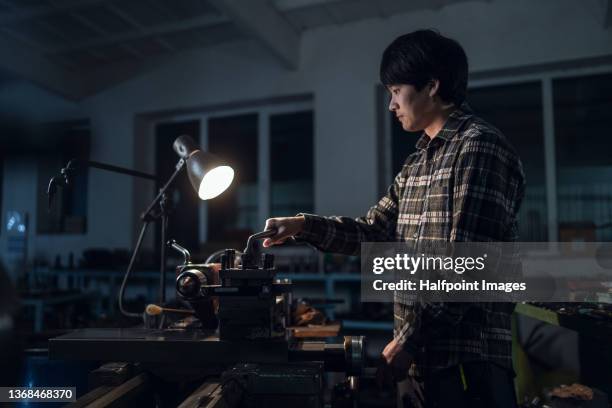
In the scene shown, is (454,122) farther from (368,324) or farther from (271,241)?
(368,324)

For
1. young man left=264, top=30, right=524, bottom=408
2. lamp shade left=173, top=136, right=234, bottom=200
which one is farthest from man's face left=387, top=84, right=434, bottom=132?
lamp shade left=173, top=136, right=234, bottom=200

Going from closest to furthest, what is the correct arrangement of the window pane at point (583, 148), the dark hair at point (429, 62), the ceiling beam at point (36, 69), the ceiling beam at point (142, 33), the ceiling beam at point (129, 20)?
1. the dark hair at point (429, 62)
2. the window pane at point (583, 148)
3. the ceiling beam at point (129, 20)
4. the ceiling beam at point (142, 33)
5. the ceiling beam at point (36, 69)

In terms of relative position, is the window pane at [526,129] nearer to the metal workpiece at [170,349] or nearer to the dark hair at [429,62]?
the dark hair at [429,62]

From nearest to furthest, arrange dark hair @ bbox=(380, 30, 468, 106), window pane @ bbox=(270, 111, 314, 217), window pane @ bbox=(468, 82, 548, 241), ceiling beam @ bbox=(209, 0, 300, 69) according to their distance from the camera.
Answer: dark hair @ bbox=(380, 30, 468, 106), ceiling beam @ bbox=(209, 0, 300, 69), window pane @ bbox=(468, 82, 548, 241), window pane @ bbox=(270, 111, 314, 217)

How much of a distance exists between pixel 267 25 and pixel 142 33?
1.21 metres

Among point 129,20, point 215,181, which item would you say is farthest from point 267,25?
point 215,181

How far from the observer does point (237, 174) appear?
13.8 ft

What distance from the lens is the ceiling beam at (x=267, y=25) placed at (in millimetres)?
2834

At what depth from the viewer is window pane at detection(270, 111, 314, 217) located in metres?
3.93

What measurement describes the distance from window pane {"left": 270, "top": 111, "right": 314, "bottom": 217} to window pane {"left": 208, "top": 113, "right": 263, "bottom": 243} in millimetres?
196

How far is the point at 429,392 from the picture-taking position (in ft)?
3.13

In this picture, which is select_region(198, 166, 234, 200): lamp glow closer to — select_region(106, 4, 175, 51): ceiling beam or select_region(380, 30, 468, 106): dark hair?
select_region(380, 30, 468, 106): dark hair

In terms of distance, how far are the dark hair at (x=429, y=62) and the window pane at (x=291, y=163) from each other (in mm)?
2871

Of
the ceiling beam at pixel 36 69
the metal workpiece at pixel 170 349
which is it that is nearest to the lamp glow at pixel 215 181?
the metal workpiece at pixel 170 349
